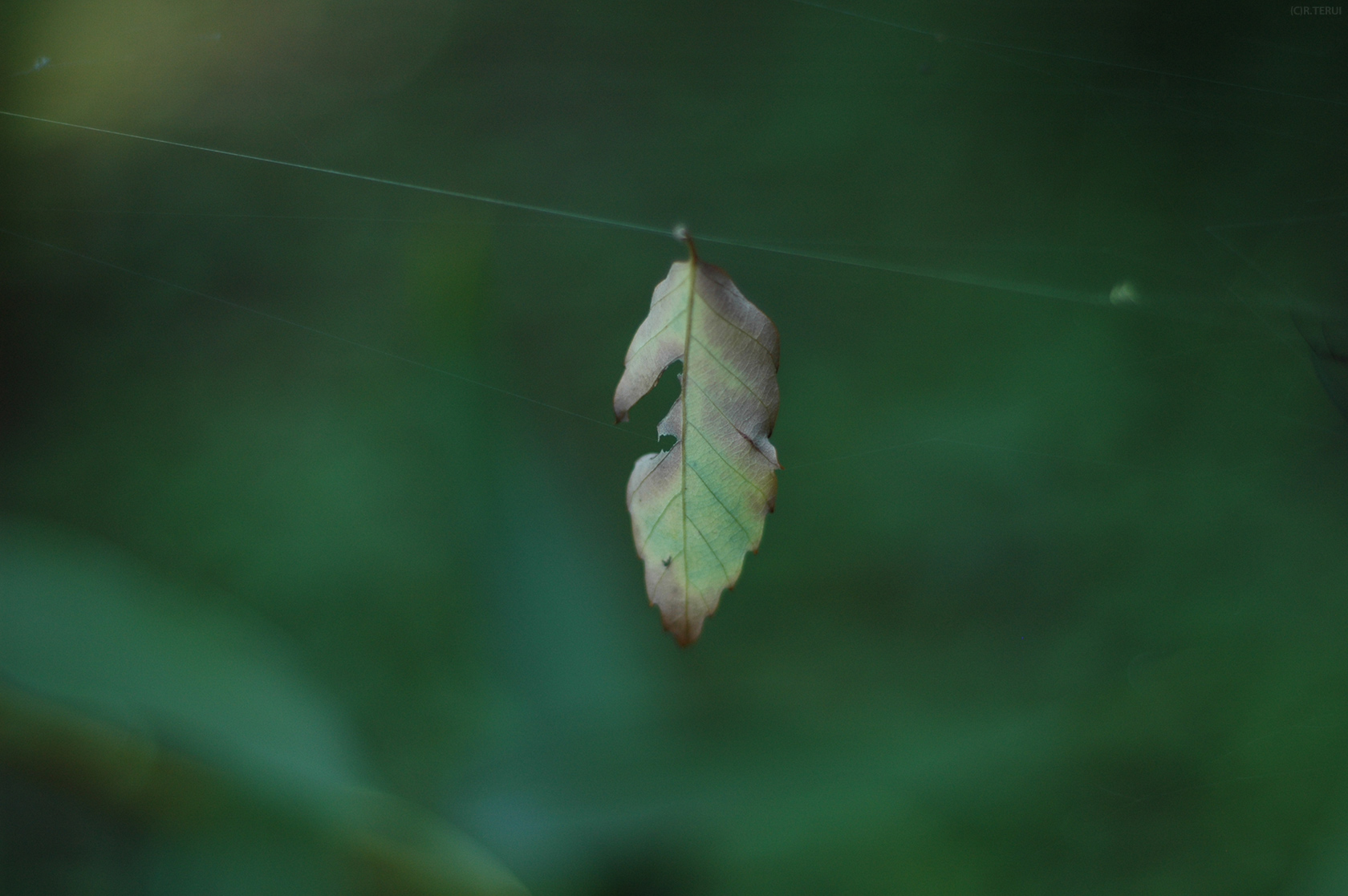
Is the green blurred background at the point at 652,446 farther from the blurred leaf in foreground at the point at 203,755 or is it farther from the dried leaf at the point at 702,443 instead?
the dried leaf at the point at 702,443

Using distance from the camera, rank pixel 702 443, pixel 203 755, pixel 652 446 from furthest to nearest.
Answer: pixel 652 446 < pixel 203 755 < pixel 702 443

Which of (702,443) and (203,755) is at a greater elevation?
(702,443)

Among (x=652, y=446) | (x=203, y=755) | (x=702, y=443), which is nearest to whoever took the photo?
(x=702, y=443)

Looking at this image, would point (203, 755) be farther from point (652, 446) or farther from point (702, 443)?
point (652, 446)

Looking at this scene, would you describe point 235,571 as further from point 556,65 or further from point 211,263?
point 556,65

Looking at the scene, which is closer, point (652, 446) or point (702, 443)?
point (702, 443)

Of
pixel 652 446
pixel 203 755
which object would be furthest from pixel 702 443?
pixel 652 446

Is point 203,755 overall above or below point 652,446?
below

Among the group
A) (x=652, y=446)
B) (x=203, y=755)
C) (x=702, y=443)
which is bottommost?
(x=203, y=755)
